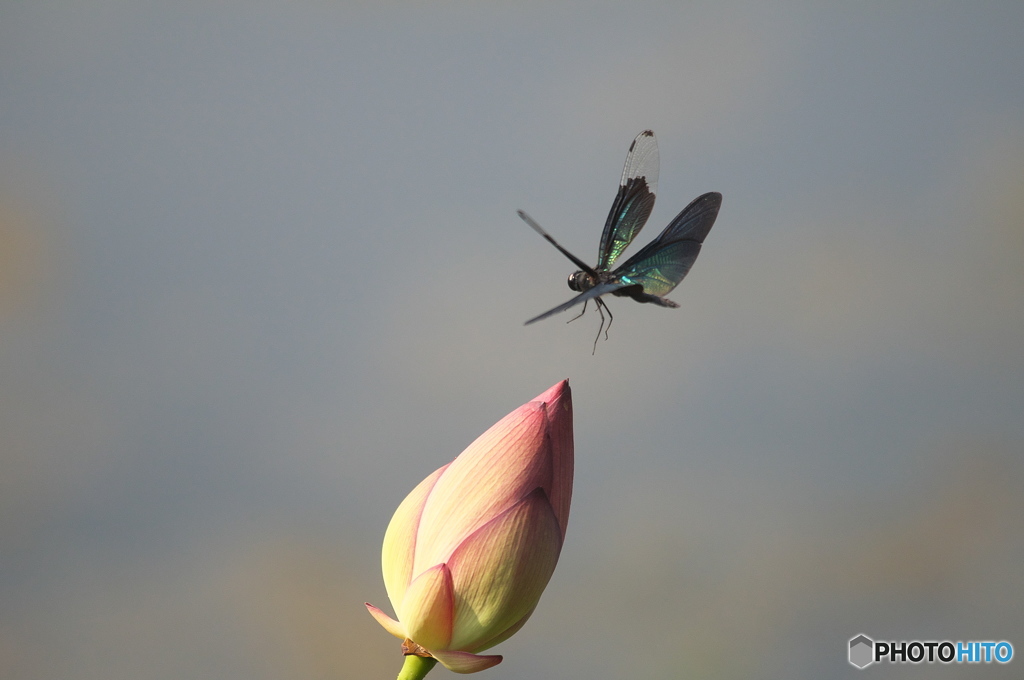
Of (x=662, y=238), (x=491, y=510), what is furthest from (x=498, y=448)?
(x=662, y=238)

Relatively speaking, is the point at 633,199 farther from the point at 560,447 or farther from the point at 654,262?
the point at 560,447

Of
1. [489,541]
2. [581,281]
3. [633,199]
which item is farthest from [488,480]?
[633,199]

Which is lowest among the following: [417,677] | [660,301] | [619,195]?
[417,677]

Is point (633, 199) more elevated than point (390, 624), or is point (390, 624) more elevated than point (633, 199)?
point (633, 199)

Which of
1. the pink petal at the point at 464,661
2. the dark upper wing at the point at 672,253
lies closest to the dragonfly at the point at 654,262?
the dark upper wing at the point at 672,253

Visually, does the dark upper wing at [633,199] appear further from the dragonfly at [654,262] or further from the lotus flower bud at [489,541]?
the lotus flower bud at [489,541]

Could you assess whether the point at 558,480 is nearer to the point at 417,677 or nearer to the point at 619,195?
the point at 417,677

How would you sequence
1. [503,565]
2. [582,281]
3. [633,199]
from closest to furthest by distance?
[503,565] < [582,281] < [633,199]
